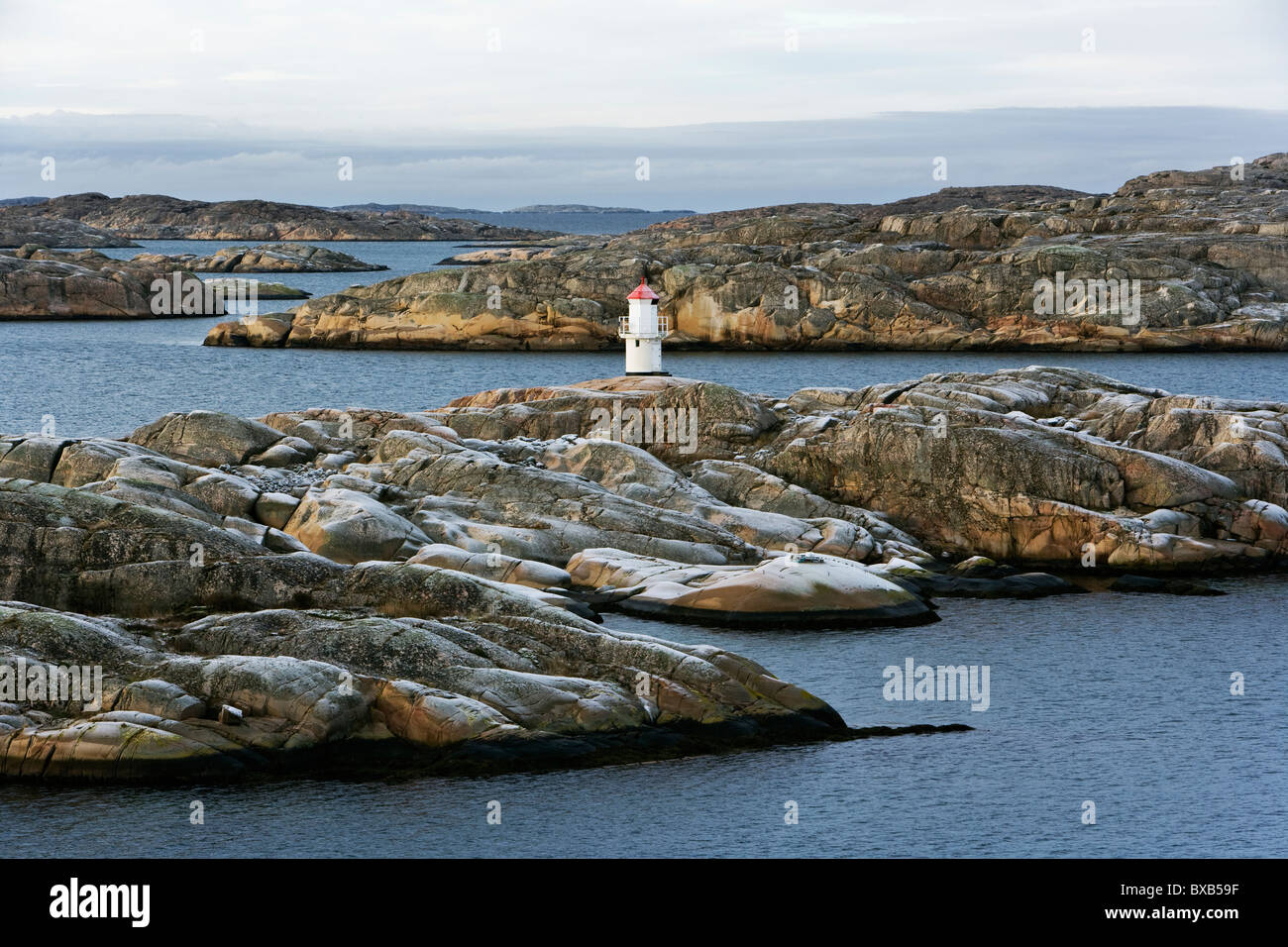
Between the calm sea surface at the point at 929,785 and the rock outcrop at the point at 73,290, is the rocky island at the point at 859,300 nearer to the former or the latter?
the rock outcrop at the point at 73,290

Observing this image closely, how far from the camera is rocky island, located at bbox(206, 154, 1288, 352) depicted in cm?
10306

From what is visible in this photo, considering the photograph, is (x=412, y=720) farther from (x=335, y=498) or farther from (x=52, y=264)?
(x=52, y=264)

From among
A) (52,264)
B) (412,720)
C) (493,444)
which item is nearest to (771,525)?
(493,444)

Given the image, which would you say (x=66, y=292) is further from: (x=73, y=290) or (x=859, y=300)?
(x=859, y=300)

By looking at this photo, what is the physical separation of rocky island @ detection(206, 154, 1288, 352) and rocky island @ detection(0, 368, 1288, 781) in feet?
152

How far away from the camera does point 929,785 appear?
25.9 m

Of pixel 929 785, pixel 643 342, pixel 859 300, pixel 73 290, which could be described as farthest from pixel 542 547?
pixel 73 290

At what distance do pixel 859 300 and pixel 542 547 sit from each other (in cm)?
6753

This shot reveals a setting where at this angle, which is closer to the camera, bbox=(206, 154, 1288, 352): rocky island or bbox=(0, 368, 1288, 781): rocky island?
bbox=(0, 368, 1288, 781): rocky island
